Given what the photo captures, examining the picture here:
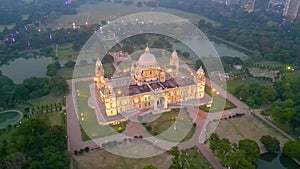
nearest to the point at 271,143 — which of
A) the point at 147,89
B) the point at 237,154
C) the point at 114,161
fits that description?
the point at 237,154

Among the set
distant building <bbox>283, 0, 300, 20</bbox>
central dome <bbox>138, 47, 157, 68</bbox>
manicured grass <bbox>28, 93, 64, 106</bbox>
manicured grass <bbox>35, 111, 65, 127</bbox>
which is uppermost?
distant building <bbox>283, 0, 300, 20</bbox>

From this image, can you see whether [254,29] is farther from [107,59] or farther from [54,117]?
[54,117]

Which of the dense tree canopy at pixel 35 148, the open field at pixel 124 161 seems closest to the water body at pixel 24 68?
the dense tree canopy at pixel 35 148

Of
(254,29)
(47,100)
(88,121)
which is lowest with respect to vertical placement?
(88,121)

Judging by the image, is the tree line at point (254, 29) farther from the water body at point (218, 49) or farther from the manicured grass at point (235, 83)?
the manicured grass at point (235, 83)

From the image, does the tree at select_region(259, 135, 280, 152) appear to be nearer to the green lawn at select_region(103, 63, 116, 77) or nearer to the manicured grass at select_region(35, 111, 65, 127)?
the manicured grass at select_region(35, 111, 65, 127)

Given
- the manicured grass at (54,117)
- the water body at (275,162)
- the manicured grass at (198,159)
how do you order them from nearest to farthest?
1. the manicured grass at (198,159)
2. the water body at (275,162)
3. the manicured grass at (54,117)

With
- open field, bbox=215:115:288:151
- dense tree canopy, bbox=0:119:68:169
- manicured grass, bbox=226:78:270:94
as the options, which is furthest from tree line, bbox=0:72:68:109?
manicured grass, bbox=226:78:270:94
